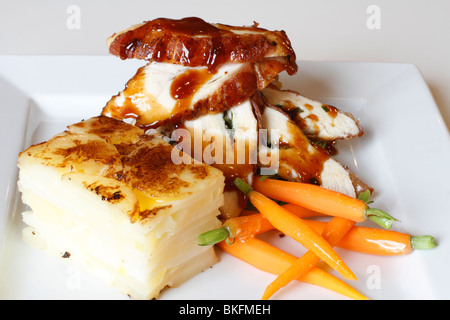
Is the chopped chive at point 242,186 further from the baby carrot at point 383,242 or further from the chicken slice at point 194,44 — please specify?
the chicken slice at point 194,44

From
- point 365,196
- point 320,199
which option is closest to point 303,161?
point 320,199

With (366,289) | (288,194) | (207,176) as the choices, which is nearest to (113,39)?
(207,176)

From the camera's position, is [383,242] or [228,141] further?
[228,141]

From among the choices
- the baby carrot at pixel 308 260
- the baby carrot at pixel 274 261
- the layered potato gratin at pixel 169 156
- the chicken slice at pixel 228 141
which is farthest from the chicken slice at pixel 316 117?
the baby carrot at pixel 274 261

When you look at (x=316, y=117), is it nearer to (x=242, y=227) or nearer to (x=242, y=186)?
(x=242, y=186)

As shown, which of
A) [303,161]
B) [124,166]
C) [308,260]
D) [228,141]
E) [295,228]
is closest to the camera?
[124,166]
